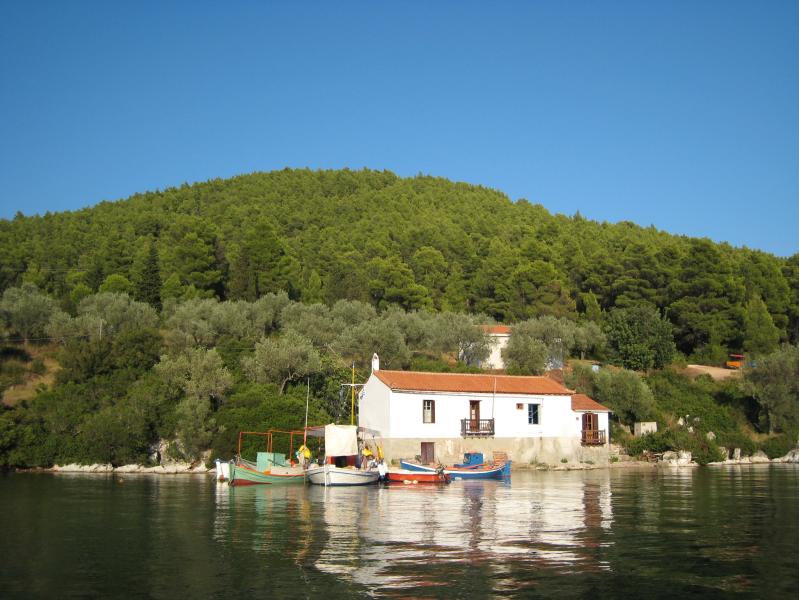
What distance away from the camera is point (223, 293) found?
72500 millimetres

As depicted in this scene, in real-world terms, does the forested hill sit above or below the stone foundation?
above

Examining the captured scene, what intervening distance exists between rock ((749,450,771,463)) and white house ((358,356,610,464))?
11.2 meters

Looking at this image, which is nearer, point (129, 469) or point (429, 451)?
point (429, 451)

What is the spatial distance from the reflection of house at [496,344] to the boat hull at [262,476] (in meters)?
26.6

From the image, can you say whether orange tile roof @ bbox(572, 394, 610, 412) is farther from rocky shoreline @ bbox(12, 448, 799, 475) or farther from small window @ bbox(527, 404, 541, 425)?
rocky shoreline @ bbox(12, 448, 799, 475)

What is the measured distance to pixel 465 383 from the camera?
4250cm

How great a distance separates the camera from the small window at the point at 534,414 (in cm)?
4403

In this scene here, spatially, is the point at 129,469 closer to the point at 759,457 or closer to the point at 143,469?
the point at 143,469

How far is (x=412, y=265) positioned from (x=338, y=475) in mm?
50198

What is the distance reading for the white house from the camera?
1561 inches

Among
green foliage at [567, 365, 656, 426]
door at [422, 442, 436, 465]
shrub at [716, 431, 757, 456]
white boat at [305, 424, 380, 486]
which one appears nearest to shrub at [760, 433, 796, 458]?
shrub at [716, 431, 757, 456]

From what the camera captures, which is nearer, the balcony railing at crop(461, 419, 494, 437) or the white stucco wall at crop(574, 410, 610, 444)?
the balcony railing at crop(461, 419, 494, 437)

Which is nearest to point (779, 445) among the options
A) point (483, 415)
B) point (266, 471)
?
point (483, 415)

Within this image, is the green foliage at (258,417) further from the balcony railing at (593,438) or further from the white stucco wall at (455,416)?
the balcony railing at (593,438)
